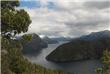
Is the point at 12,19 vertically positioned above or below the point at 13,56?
Result: above

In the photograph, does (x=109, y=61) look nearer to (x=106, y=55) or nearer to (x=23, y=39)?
(x=106, y=55)

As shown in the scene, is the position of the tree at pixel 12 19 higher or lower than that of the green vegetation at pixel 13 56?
higher

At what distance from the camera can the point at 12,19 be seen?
36812 mm

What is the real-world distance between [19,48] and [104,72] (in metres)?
12.5

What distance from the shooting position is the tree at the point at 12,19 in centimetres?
3647

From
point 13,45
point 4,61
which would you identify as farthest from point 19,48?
point 4,61

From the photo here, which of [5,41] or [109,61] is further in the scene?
[5,41]

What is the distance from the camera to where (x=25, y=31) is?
38.7m

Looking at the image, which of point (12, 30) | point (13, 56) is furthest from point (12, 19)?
point (13, 56)

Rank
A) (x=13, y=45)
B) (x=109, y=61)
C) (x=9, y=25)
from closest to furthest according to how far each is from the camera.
Result: (x=109, y=61) → (x=9, y=25) → (x=13, y=45)

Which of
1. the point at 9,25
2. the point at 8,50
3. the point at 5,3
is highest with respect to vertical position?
the point at 5,3

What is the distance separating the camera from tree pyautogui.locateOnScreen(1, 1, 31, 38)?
120 ft

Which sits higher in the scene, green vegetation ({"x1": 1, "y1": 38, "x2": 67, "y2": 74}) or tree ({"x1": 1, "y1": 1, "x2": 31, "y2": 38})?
tree ({"x1": 1, "y1": 1, "x2": 31, "y2": 38})

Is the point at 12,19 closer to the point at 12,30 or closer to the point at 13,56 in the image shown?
the point at 12,30
